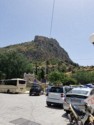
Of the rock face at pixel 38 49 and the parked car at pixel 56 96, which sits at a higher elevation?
the rock face at pixel 38 49

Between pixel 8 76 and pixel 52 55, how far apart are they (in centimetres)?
12239

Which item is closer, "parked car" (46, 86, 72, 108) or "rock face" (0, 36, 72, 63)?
"parked car" (46, 86, 72, 108)

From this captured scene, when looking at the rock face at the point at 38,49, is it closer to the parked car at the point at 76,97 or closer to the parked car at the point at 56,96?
the parked car at the point at 56,96

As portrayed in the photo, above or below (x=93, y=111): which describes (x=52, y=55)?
above

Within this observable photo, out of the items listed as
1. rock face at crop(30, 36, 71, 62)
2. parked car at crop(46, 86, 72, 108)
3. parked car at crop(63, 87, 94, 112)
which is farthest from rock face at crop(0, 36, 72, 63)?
parked car at crop(63, 87, 94, 112)

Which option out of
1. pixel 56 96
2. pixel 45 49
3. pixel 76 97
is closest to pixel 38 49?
pixel 45 49

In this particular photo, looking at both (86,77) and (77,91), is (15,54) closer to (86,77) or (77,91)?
(86,77)

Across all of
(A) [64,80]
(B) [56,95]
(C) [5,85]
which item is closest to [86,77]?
(A) [64,80]

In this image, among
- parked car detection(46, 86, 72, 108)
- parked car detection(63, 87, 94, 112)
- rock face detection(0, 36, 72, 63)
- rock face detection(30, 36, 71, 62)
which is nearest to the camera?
parked car detection(63, 87, 94, 112)

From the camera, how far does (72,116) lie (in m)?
11.8

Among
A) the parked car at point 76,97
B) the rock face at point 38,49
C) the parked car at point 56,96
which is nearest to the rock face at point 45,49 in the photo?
the rock face at point 38,49

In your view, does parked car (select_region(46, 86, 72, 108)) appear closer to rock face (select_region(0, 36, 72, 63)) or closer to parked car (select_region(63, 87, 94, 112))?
parked car (select_region(63, 87, 94, 112))

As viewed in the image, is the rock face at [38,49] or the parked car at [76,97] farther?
the rock face at [38,49]

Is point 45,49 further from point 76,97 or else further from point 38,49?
point 76,97
